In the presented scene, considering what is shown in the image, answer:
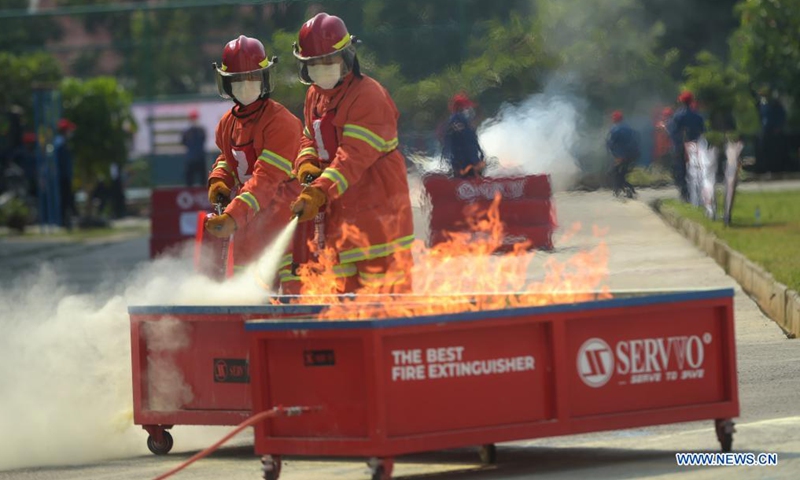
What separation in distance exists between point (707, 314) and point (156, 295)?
322cm

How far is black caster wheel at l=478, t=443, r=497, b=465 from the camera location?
748 centimetres

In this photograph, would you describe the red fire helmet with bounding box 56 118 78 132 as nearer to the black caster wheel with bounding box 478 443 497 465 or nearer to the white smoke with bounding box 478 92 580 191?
the white smoke with bounding box 478 92 580 191

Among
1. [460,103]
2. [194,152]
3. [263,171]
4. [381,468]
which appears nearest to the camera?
[381,468]

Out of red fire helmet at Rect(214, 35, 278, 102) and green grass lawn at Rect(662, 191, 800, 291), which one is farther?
green grass lawn at Rect(662, 191, 800, 291)

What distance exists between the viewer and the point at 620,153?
65.6 feet

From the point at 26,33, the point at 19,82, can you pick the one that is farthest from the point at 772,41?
the point at 26,33

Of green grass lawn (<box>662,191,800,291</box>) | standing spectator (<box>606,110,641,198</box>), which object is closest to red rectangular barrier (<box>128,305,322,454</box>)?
green grass lawn (<box>662,191,800,291</box>)

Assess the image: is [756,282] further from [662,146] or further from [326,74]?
[662,146]

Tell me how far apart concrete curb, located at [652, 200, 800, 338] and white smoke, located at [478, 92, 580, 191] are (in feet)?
5.71

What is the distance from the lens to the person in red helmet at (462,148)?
711 inches

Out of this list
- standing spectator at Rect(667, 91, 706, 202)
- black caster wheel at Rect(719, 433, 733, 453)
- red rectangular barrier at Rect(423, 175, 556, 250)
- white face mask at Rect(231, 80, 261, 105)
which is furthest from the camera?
standing spectator at Rect(667, 91, 706, 202)

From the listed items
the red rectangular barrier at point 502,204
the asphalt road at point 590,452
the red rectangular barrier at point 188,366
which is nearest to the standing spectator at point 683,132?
the red rectangular barrier at point 502,204

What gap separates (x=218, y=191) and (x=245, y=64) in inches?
28.9

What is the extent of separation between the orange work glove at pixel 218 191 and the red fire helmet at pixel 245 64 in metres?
0.50
